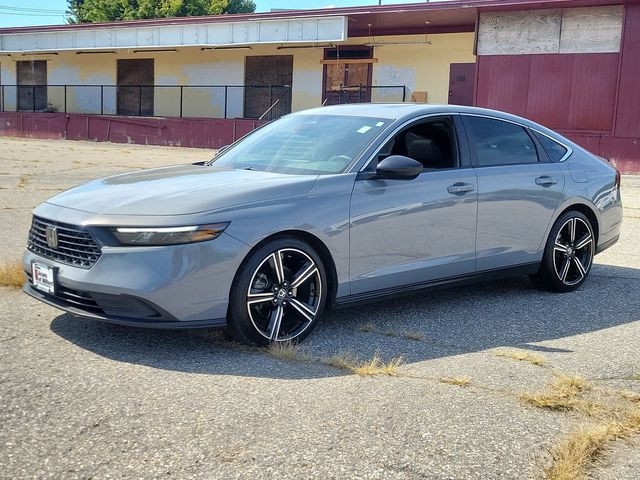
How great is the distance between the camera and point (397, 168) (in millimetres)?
5145

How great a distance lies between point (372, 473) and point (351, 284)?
210 cm

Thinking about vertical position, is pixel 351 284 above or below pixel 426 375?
above

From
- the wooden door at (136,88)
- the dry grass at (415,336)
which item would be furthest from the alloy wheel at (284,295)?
the wooden door at (136,88)

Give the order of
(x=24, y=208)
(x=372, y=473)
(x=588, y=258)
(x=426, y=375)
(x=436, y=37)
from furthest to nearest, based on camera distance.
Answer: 1. (x=436, y=37)
2. (x=24, y=208)
3. (x=588, y=258)
4. (x=426, y=375)
5. (x=372, y=473)

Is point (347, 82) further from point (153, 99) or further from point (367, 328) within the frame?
point (367, 328)

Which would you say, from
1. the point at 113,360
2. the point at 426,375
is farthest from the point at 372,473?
the point at 113,360

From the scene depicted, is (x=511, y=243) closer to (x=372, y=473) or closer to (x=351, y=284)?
(x=351, y=284)

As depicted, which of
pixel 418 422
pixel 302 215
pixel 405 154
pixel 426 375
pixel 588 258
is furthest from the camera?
pixel 588 258

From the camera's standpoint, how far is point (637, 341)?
524 centimetres

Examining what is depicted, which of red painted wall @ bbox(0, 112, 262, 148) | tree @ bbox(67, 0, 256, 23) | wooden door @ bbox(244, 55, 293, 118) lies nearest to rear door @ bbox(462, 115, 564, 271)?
red painted wall @ bbox(0, 112, 262, 148)

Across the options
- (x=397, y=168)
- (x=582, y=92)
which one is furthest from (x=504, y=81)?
(x=397, y=168)

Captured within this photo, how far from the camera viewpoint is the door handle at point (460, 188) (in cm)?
565

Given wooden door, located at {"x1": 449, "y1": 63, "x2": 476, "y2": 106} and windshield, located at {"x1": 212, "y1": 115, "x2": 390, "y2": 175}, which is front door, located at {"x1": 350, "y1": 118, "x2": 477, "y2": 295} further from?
wooden door, located at {"x1": 449, "y1": 63, "x2": 476, "y2": 106}

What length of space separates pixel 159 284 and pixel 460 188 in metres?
2.53
